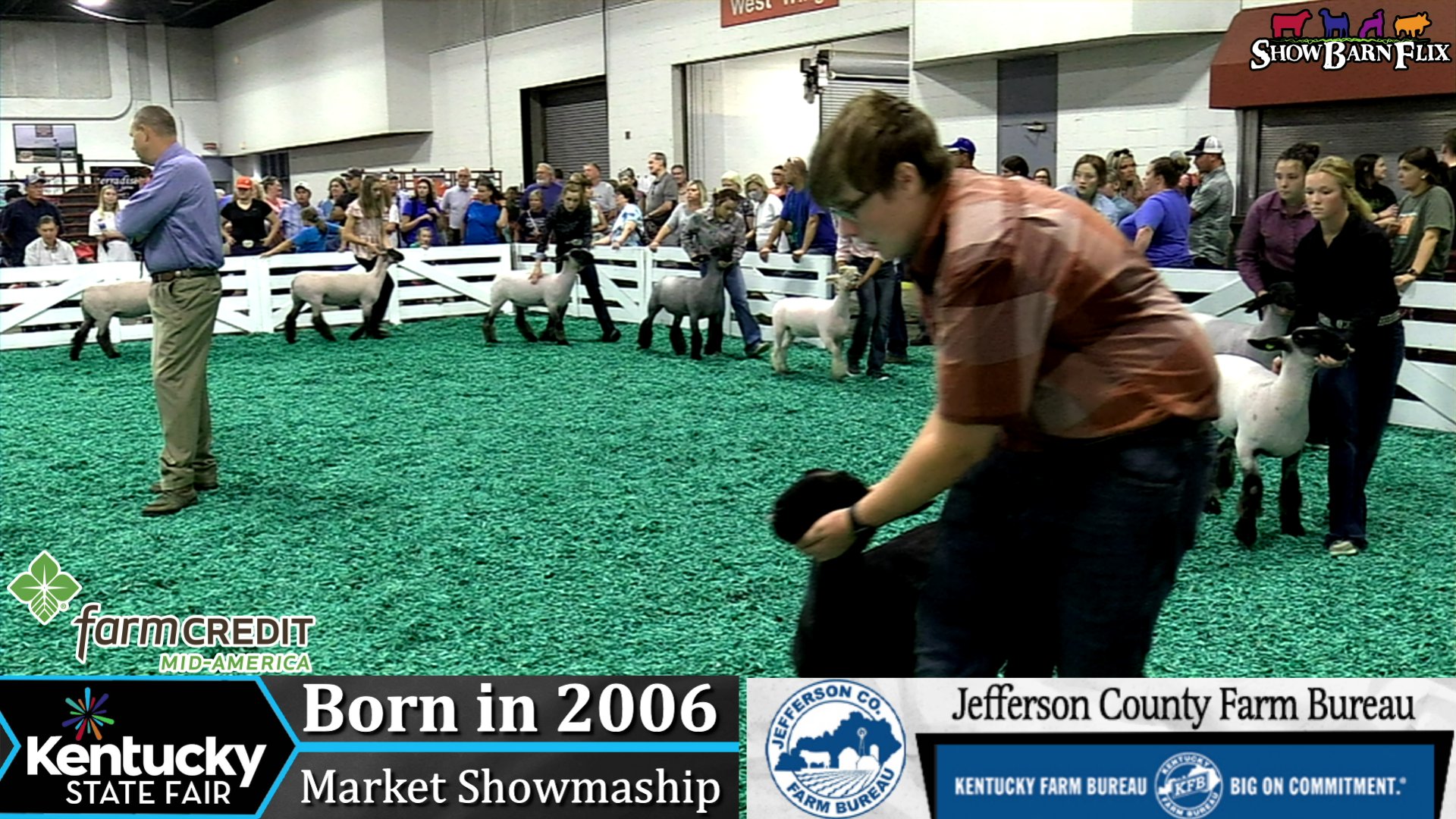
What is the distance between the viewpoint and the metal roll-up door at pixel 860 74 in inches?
539

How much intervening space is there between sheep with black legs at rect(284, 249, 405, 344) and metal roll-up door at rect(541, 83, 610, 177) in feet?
21.4

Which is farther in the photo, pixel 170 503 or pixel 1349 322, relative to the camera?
pixel 170 503

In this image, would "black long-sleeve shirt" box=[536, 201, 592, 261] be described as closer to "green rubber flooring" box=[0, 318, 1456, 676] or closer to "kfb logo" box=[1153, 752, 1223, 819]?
"green rubber flooring" box=[0, 318, 1456, 676]

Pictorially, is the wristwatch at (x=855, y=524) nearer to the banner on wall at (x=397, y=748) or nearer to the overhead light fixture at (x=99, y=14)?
the banner on wall at (x=397, y=748)

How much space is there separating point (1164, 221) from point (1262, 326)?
2083 millimetres

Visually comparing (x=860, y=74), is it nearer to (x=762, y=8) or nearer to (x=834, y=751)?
(x=762, y=8)

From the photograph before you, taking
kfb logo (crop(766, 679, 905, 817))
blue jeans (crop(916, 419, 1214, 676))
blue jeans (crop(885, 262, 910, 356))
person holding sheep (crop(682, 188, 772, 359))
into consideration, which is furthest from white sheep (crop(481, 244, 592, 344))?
blue jeans (crop(916, 419, 1214, 676))

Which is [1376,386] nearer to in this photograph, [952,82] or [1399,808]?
[1399,808]

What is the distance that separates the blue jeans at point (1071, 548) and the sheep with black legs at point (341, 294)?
28.8ft

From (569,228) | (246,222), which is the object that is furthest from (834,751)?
(246,222)

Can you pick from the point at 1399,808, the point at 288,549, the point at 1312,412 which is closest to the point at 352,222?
the point at 288,549

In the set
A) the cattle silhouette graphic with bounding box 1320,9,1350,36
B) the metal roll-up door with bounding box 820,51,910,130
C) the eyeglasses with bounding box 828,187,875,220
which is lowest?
the eyeglasses with bounding box 828,187,875,220

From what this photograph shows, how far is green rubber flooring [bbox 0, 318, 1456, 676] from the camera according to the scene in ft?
10.1

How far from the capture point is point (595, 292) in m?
9.84
